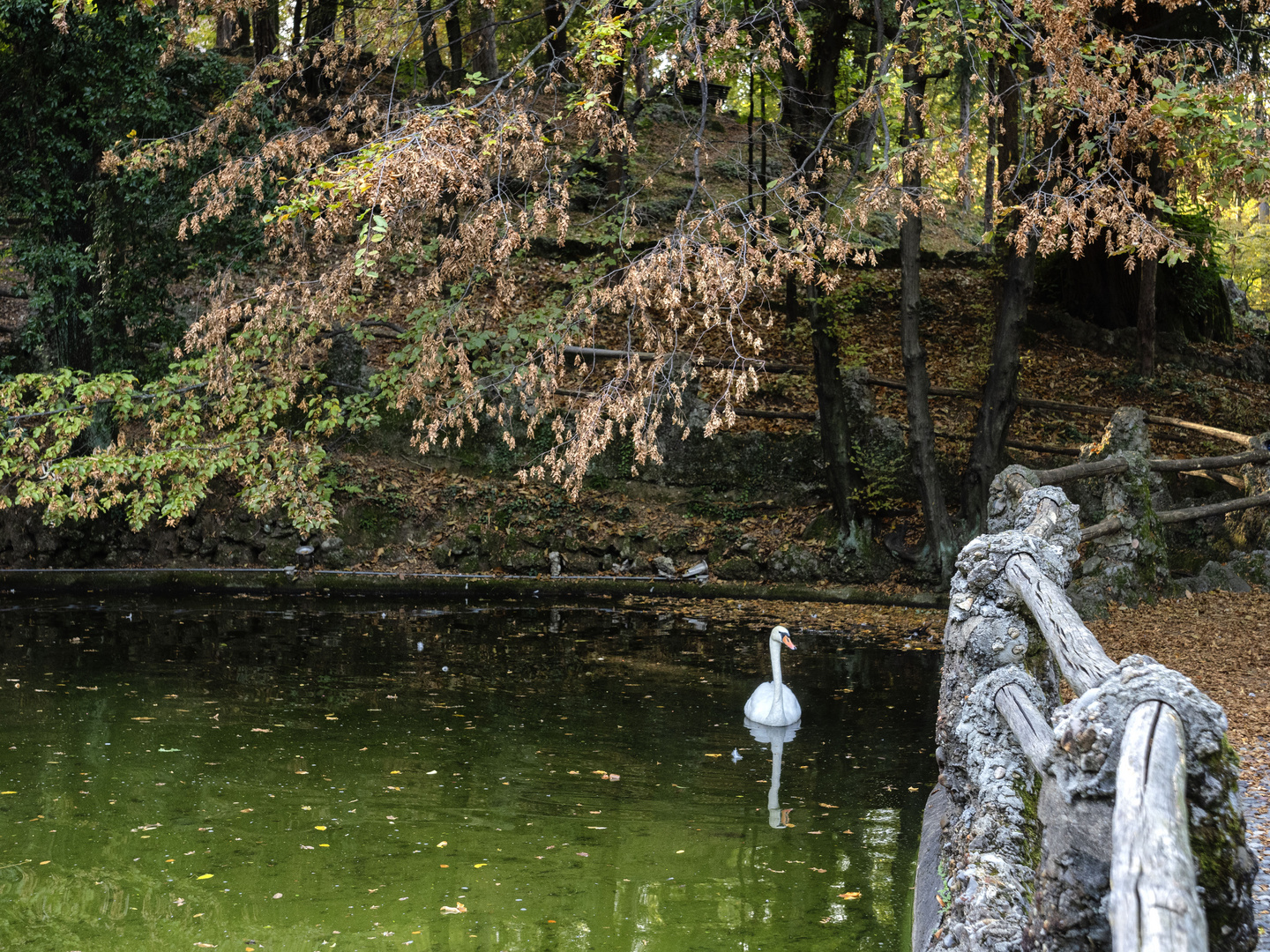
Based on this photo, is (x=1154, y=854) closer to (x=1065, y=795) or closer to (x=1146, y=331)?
(x=1065, y=795)

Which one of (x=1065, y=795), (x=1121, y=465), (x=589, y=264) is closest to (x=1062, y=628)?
(x=1065, y=795)

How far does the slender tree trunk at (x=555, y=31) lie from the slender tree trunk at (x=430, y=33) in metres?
1.33

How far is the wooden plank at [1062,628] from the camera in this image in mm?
3154

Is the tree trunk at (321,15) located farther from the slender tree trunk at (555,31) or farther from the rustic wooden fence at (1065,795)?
the rustic wooden fence at (1065,795)

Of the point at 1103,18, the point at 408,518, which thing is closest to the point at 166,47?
the point at 408,518

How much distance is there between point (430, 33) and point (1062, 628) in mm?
13589

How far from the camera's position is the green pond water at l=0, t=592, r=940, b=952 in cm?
485

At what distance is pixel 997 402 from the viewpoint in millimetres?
13828

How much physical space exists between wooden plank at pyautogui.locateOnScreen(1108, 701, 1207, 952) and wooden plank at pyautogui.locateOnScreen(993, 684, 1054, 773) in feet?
2.86

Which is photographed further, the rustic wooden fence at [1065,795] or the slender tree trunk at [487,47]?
the slender tree trunk at [487,47]

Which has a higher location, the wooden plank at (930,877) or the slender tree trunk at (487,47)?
the slender tree trunk at (487,47)

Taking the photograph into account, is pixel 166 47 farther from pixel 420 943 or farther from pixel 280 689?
pixel 420 943

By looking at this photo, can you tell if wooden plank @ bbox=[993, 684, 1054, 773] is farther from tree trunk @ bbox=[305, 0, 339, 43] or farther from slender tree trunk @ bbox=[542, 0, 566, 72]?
tree trunk @ bbox=[305, 0, 339, 43]

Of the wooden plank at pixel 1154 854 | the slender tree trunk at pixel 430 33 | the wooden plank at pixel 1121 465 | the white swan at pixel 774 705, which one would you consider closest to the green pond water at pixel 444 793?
the white swan at pixel 774 705
